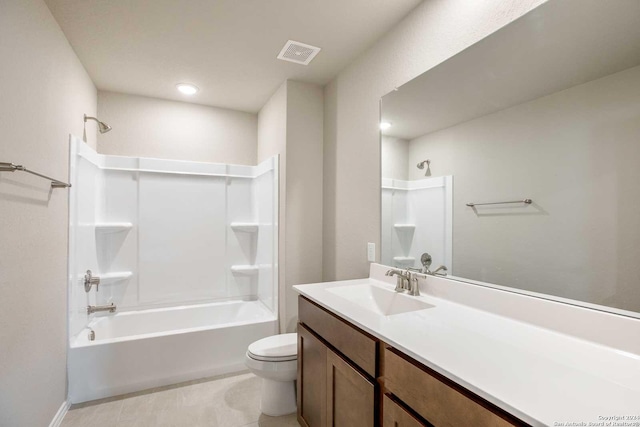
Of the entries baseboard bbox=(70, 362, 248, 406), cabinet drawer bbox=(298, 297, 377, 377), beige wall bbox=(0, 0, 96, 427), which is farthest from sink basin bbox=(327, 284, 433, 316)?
beige wall bbox=(0, 0, 96, 427)

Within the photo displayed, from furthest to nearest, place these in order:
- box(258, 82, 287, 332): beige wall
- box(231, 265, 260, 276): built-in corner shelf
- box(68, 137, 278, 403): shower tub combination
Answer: box(231, 265, 260, 276): built-in corner shelf → box(258, 82, 287, 332): beige wall → box(68, 137, 278, 403): shower tub combination

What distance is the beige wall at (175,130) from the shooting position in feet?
9.91

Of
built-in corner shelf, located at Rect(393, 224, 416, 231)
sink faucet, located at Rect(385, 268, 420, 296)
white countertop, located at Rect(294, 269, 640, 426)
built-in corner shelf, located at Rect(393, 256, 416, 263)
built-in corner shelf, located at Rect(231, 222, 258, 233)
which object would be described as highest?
built-in corner shelf, located at Rect(393, 224, 416, 231)

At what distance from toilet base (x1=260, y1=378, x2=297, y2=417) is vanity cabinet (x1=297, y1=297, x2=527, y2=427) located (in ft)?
0.79

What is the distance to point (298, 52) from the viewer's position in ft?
7.30

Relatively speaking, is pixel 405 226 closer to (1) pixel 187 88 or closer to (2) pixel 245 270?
(2) pixel 245 270

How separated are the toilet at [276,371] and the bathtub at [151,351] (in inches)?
23.8

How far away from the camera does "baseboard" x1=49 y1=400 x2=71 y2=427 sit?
1880mm

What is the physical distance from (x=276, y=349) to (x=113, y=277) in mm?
1879

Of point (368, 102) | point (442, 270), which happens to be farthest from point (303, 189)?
point (442, 270)

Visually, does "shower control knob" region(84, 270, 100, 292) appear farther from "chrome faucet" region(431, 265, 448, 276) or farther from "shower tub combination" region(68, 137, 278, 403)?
"chrome faucet" region(431, 265, 448, 276)

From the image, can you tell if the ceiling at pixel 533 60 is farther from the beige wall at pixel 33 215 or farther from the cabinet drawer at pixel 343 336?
the beige wall at pixel 33 215

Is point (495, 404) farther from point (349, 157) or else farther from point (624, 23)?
point (349, 157)

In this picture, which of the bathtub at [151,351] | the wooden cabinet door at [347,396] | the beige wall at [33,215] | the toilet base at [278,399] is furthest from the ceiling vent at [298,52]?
the toilet base at [278,399]
